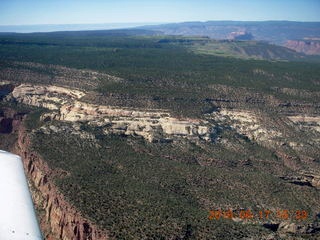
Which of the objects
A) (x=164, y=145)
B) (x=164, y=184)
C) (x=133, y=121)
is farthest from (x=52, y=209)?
(x=133, y=121)

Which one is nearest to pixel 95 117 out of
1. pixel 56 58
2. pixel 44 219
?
pixel 44 219

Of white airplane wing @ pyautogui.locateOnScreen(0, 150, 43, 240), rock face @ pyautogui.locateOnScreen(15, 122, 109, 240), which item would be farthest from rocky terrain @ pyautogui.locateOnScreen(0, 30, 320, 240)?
white airplane wing @ pyautogui.locateOnScreen(0, 150, 43, 240)

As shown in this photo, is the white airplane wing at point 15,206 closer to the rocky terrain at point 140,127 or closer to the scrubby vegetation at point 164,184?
the rocky terrain at point 140,127

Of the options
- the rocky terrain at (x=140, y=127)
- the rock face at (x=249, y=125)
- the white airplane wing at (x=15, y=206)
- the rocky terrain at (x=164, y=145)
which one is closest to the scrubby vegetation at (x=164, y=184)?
the rocky terrain at (x=164, y=145)

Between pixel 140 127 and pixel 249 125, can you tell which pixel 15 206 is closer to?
pixel 140 127

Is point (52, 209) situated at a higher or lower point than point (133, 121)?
lower

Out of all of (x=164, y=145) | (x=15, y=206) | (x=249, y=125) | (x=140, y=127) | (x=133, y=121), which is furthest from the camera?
(x=249, y=125)

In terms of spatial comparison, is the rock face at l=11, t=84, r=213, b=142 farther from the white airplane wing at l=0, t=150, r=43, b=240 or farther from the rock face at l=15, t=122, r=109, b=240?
the white airplane wing at l=0, t=150, r=43, b=240
